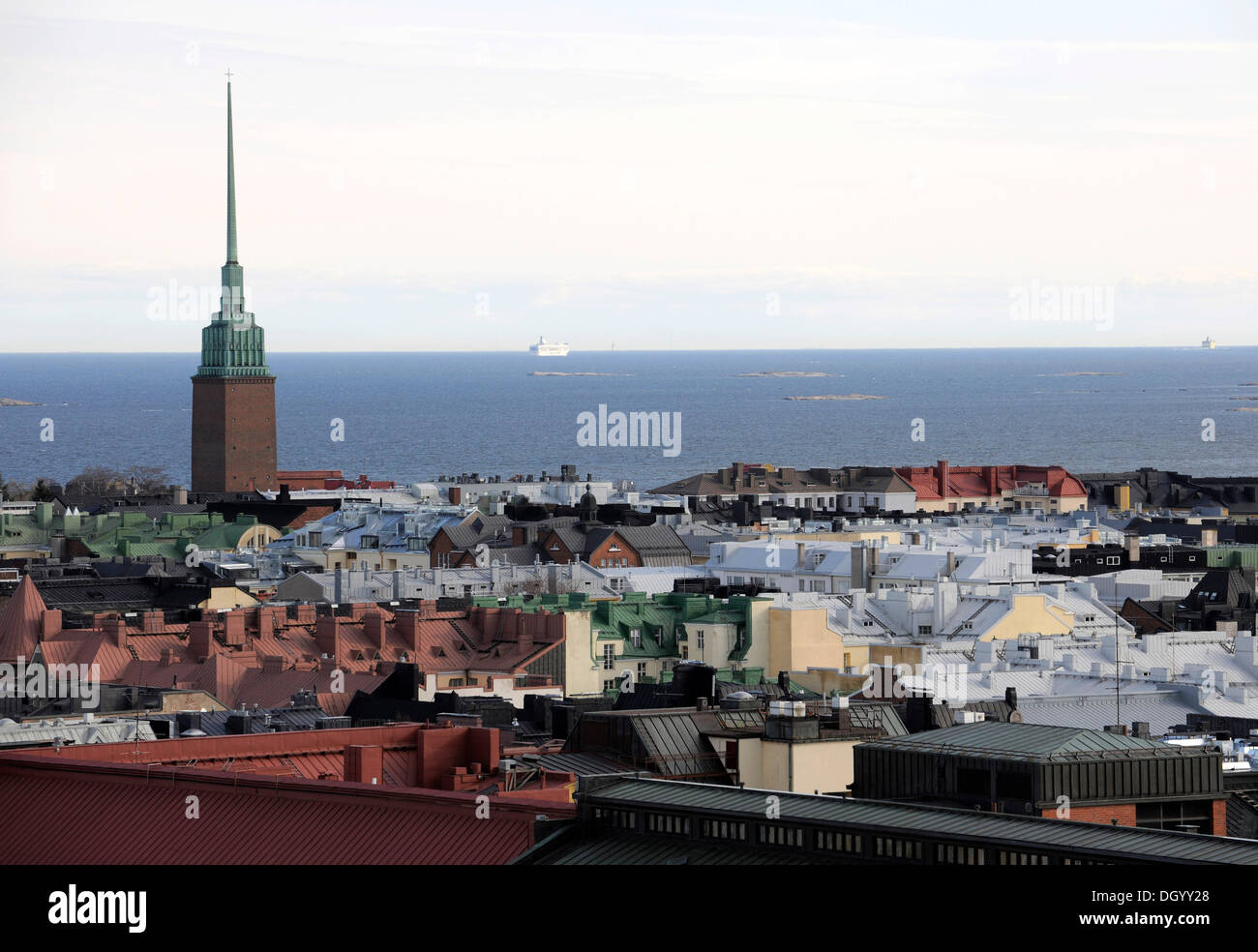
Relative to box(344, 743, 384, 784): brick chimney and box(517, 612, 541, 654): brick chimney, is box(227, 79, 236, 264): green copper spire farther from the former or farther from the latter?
box(344, 743, 384, 784): brick chimney

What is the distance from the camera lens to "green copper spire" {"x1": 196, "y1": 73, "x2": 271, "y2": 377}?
132m

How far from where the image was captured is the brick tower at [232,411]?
129500 mm

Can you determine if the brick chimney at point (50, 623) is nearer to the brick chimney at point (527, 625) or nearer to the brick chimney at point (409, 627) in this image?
the brick chimney at point (409, 627)

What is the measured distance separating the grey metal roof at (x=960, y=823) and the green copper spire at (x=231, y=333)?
112 m

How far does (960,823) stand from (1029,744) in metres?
4.50

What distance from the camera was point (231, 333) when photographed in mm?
133875

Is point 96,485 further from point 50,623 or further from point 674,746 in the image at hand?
point 674,746

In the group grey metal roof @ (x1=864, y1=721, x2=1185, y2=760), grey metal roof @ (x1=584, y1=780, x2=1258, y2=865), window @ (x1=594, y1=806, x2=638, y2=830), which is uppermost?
grey metal roof @ (x1=864, y1=721, x2=1185, y2=760)

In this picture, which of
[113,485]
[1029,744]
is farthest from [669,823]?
[113,485]

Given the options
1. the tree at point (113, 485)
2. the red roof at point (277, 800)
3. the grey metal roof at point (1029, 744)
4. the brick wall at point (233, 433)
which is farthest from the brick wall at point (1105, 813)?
the brick wall at point (233, 433)

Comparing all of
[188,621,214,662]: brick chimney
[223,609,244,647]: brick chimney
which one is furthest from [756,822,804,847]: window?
[223,609,244,647]: brick chimney

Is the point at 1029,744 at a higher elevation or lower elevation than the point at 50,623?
higher

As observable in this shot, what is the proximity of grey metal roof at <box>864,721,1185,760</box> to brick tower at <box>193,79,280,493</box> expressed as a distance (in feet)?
345
